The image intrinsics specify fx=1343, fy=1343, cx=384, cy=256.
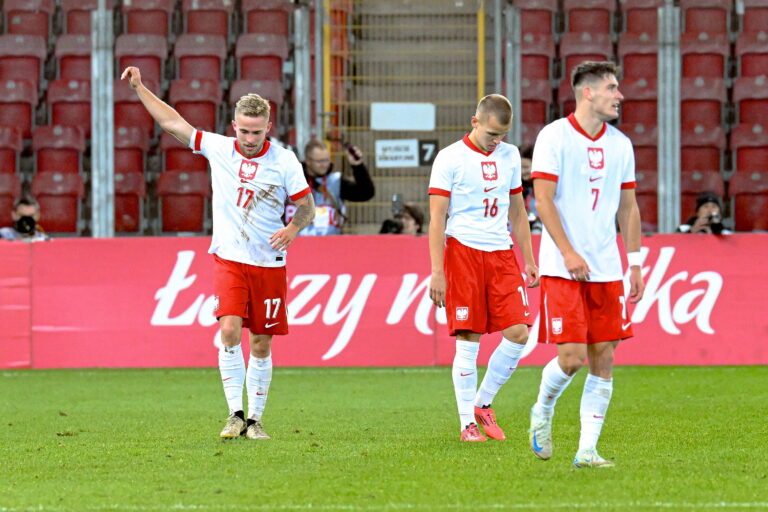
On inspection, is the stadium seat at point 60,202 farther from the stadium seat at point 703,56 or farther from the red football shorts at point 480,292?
the red football shorts at point 480,292

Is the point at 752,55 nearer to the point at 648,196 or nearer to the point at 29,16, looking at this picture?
the point at 648,196

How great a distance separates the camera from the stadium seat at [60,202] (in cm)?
1625

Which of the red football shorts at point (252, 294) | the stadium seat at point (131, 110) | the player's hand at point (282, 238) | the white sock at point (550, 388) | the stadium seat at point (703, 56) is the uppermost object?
the stadium seat at point (703, 56)

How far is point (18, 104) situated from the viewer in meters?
17.5

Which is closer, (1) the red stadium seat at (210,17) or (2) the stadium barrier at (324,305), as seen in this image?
(2) the stadium barrier at (324,305)

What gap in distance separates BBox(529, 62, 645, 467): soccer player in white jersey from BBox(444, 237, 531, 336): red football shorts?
137cm

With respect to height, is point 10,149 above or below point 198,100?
below

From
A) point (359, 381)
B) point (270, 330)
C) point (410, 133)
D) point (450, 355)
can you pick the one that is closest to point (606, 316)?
point (270, 330)

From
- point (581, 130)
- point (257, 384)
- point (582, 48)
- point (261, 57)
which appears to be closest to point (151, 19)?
point (261, 57)

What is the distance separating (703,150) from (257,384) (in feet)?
33.8

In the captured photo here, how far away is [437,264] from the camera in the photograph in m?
6.95

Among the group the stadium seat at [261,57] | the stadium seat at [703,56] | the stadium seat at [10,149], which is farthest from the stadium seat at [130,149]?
the stadium seat at [703,56]

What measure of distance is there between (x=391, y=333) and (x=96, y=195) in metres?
3.31

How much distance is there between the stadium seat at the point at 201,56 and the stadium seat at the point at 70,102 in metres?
1.29
